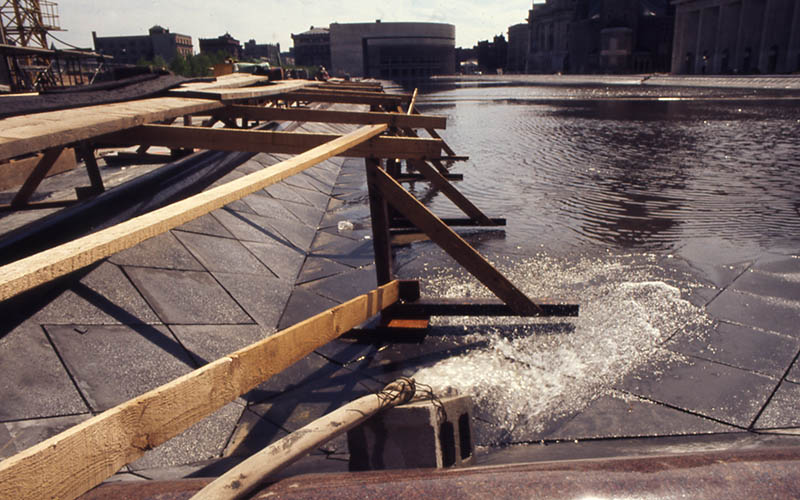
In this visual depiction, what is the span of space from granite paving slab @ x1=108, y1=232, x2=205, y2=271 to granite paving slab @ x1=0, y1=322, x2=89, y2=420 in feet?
4.07

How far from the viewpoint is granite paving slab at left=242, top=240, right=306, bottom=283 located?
19.1 feet

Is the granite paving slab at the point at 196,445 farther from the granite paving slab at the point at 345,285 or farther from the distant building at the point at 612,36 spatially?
the distant building at the point at 612,36

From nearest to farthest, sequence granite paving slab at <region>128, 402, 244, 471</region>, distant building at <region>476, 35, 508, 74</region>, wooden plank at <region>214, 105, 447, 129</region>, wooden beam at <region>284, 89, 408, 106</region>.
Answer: granite paving slab at <region>128, 402, 244, 471</region> → wooden plank at <region>214, 105, 447, 129</region> → wooden beam at <region>284, 89, 408, 106</region> → distant building at <region>476, 35, 508, 74</region>

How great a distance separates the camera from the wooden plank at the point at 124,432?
1.39 m

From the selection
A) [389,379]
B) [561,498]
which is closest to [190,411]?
[561,498]

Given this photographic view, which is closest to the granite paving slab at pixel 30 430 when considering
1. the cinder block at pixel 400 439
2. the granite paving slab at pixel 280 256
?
the cinder block at pixel 400 439

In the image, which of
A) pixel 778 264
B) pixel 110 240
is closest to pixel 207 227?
pixel 110 240

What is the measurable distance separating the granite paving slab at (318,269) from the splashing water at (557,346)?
1207 millimetres

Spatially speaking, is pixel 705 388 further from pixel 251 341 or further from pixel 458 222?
pixel 458 222

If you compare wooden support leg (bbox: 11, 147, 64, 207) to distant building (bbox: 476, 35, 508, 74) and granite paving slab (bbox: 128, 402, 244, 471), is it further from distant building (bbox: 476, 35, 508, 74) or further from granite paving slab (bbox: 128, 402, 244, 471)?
distant building (bbox: 476, 35, 508, 74)

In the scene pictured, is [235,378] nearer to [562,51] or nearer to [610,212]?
[610,212]

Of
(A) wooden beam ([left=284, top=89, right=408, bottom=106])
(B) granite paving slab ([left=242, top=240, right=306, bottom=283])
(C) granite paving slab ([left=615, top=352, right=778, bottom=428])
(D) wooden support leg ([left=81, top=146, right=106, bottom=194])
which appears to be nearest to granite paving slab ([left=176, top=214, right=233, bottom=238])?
(B) granite paving slab ([left=242, top=240, right=306, bottom=283])

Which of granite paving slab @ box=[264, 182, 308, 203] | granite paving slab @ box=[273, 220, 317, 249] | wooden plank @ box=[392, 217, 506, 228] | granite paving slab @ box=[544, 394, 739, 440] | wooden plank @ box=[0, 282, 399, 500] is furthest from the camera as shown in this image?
granite paving slab @ box=[264, 182, 308, 203]

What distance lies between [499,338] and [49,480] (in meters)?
3.56
